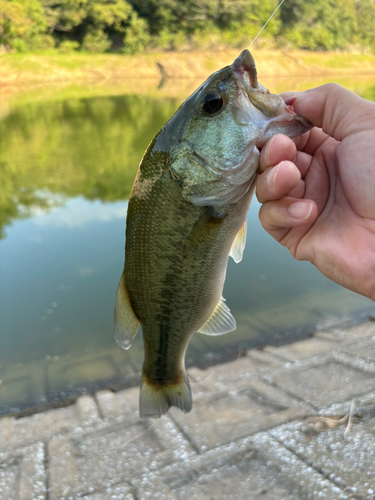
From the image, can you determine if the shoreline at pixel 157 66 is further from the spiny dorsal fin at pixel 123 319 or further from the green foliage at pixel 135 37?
the spiny dorsal fin at pixel 123 319

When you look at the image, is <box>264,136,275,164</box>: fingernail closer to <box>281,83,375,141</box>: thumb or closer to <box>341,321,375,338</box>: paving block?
<box>281,83,375,141</box>: thumb

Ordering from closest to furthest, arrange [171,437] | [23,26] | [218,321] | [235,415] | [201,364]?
1. [218,321]
2. [171,437]
3. [235,415]
4. [201,364]
5. [23,26]

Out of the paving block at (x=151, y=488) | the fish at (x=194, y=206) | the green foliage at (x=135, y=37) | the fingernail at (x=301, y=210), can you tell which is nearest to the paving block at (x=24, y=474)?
the paving block at (x=151, y=488)

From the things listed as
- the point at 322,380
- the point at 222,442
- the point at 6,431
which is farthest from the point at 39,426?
the point at 322,380

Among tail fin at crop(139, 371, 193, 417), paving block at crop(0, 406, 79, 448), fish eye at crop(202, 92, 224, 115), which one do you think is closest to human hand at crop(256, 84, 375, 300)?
fish eye at crop(202, 92, 224, 115)

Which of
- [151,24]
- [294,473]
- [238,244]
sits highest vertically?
[151,24]

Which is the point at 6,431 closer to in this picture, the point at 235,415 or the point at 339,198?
the point at 235,415

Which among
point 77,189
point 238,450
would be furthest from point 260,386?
point 77,189
